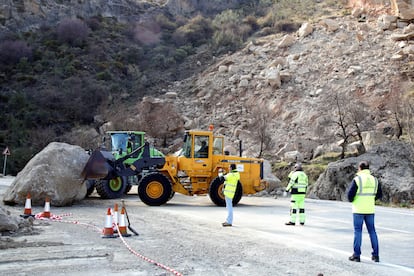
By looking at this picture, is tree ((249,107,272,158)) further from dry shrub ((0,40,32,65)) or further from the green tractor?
dry shrub ((0,40,32,65))

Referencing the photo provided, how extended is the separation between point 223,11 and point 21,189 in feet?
170

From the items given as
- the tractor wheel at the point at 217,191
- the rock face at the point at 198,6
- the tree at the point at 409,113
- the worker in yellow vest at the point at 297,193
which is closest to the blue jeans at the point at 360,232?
the worker in yellow vest at the point at 297,193

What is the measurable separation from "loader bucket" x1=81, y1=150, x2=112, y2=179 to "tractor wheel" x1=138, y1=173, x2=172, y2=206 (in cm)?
129

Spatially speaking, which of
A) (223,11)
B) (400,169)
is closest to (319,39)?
(223,11)

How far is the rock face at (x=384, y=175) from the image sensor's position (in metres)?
17.9

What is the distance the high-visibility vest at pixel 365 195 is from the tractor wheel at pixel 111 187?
1189 cm

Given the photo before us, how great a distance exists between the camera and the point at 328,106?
33656 millimetres

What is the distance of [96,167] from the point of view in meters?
15.3

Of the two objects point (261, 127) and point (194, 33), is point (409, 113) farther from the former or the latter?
point (194, 33)

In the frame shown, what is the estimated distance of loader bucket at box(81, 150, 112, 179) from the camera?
15172 mm

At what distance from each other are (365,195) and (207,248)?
104 inches

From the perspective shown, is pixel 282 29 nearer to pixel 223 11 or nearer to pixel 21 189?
pixel 223 11

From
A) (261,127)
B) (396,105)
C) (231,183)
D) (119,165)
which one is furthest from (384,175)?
(261,127)

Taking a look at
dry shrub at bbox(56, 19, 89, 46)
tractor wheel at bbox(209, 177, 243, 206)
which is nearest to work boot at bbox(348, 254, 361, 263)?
tractor wheel at bbox(209, 177, 243, 206)
